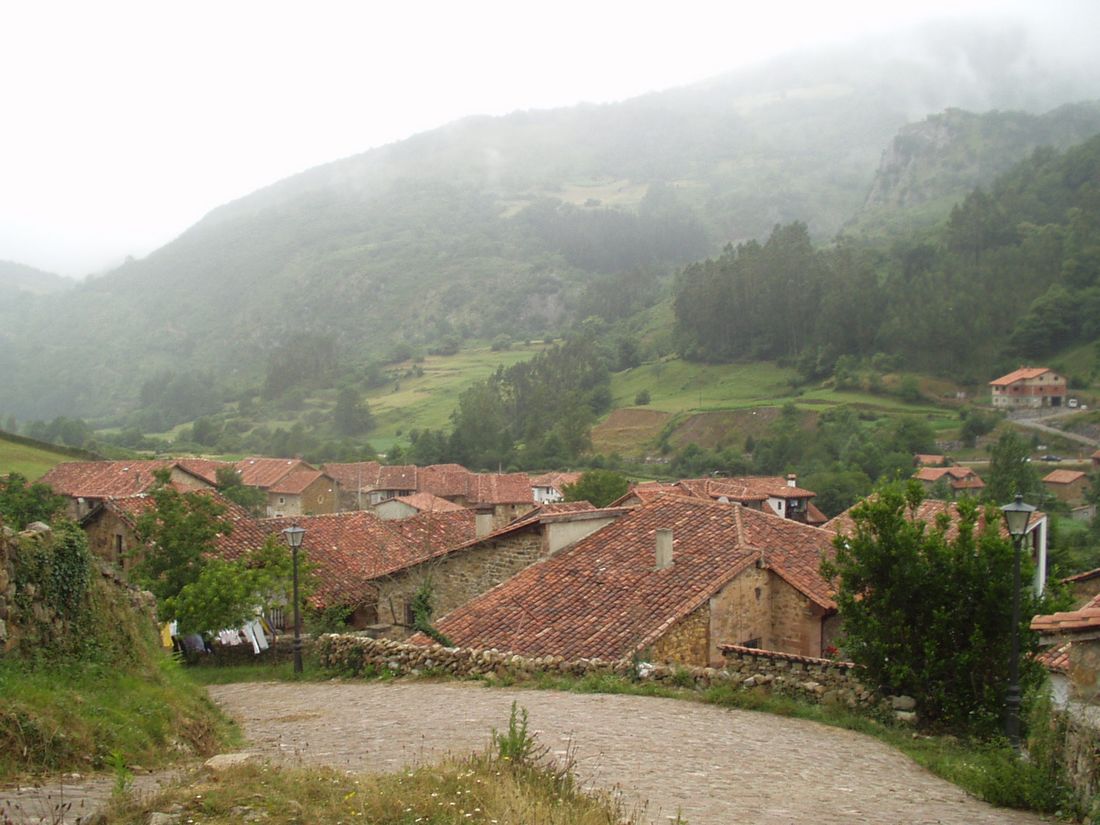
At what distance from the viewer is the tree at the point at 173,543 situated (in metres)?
20.1

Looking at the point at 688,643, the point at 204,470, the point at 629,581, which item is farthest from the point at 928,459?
the point at 688,643

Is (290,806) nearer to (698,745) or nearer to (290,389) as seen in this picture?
(698,745)

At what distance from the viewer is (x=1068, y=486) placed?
6309 cm

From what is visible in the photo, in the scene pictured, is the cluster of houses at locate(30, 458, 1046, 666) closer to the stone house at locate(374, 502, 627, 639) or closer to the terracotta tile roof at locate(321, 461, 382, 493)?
the stone house at locate(374, 502, 627, 639)

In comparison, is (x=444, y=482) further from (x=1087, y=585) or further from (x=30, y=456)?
(x=1087, y=585)

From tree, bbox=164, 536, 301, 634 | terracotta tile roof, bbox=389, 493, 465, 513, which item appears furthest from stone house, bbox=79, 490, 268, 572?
terracotta tile roof, bbox=389, 493, 465, 513

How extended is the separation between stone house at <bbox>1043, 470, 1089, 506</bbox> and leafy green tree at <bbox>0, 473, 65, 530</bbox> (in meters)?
58.1

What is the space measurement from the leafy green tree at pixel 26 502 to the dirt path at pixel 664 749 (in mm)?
21165

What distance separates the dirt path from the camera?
713cm

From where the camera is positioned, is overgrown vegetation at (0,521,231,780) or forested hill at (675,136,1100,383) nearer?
overgrown vegetation at (0,521,231,780)

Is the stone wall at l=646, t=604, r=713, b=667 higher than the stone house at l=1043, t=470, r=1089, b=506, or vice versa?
the stone wall at l=646, t=604, r=713, b=667

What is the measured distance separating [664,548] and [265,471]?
202 feet

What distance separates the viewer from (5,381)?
18775cm

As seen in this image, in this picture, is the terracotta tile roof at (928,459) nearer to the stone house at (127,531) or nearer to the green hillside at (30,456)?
the stone house at (127,531)
